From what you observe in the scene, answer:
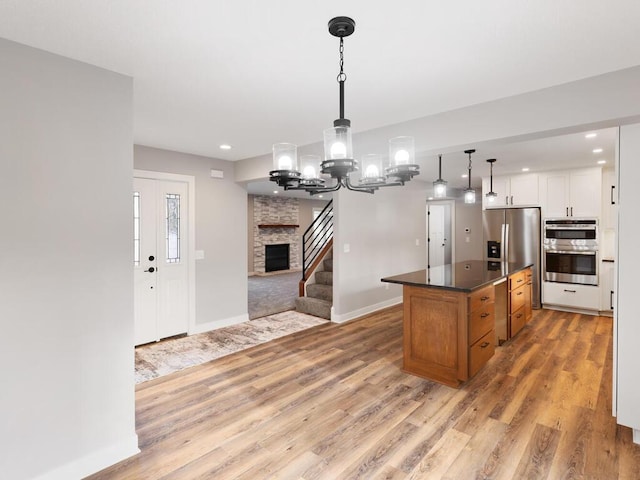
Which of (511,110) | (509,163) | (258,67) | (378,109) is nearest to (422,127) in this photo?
(378,109)

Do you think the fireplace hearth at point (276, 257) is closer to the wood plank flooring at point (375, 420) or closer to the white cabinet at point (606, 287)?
the wood plank flooring at point (375, 420)

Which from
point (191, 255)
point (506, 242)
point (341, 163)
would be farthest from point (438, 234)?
point (341, 163)

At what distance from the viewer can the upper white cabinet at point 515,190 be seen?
19.6 feet

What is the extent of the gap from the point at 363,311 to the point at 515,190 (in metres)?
3.58

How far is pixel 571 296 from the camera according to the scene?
5.68 meters

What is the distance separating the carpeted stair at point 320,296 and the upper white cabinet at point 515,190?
10.8 feet

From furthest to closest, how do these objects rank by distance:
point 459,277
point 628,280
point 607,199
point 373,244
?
1. point 373,244
2. point 607,199
3. point 459,277
4. point 628,280

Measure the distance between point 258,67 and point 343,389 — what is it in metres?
2.74

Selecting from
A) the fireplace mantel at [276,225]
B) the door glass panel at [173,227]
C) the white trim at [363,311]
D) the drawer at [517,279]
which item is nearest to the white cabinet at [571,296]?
the drawer at [517,279]

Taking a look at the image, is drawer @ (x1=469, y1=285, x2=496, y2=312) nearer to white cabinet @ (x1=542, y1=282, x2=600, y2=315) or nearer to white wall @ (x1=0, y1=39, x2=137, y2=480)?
white wall @ (x1=0, y1=39, x2=137, y2=480)

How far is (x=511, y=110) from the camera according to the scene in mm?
2648

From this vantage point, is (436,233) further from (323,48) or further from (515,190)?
(323,48)

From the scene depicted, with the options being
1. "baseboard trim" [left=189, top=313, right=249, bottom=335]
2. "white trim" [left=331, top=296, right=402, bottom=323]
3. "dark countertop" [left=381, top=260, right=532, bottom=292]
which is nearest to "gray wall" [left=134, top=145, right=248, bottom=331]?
"baseboard trim" [left=189, top=313, right=249, bottom=335]

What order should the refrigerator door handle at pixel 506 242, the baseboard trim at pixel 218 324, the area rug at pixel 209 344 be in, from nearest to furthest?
the area rug at pixel 209 344 → the baseboard trim at pixel 218 324 → the refrigerator door handle at pixel 506 242
